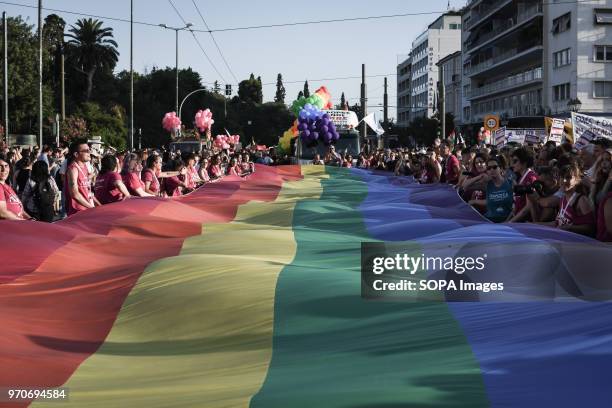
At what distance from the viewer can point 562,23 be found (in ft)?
210

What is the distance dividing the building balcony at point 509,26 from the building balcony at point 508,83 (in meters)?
3.95

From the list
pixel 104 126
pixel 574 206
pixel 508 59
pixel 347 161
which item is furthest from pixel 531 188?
pixel 508 59

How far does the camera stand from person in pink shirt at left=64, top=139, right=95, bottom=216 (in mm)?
11344

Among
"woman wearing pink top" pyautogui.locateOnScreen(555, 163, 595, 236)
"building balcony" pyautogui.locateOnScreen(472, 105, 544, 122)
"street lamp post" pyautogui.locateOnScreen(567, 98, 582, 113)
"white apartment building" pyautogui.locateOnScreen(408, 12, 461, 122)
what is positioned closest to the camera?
"woman wearing pink top" pyautogui.locateOnScreen(555, 163, 595, 236)

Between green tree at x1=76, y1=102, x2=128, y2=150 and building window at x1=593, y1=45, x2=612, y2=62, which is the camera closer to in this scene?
building window at x1=593, y1=45, x2=612, y2=62

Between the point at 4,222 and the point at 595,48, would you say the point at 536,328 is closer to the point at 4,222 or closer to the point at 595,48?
the point at 4,222

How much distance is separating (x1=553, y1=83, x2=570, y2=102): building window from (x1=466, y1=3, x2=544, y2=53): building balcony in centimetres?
645

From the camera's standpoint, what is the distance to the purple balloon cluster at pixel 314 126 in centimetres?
3362

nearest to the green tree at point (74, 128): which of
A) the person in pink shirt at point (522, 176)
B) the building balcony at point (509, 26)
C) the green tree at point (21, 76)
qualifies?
the green tree at point (21, 76)

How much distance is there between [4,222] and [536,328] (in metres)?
5.19

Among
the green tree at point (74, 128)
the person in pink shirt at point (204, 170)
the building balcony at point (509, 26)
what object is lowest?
the person in pink shirt at point (204, 170)

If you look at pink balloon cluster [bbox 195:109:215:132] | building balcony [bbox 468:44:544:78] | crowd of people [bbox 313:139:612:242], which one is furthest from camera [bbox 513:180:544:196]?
building balcony [bbox 468:44:544:78]

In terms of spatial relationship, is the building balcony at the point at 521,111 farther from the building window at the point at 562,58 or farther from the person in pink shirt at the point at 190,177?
the person in pink shirt at the point at 190,177

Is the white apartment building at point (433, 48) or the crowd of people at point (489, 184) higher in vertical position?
the white apartment building at point (433, 48)
